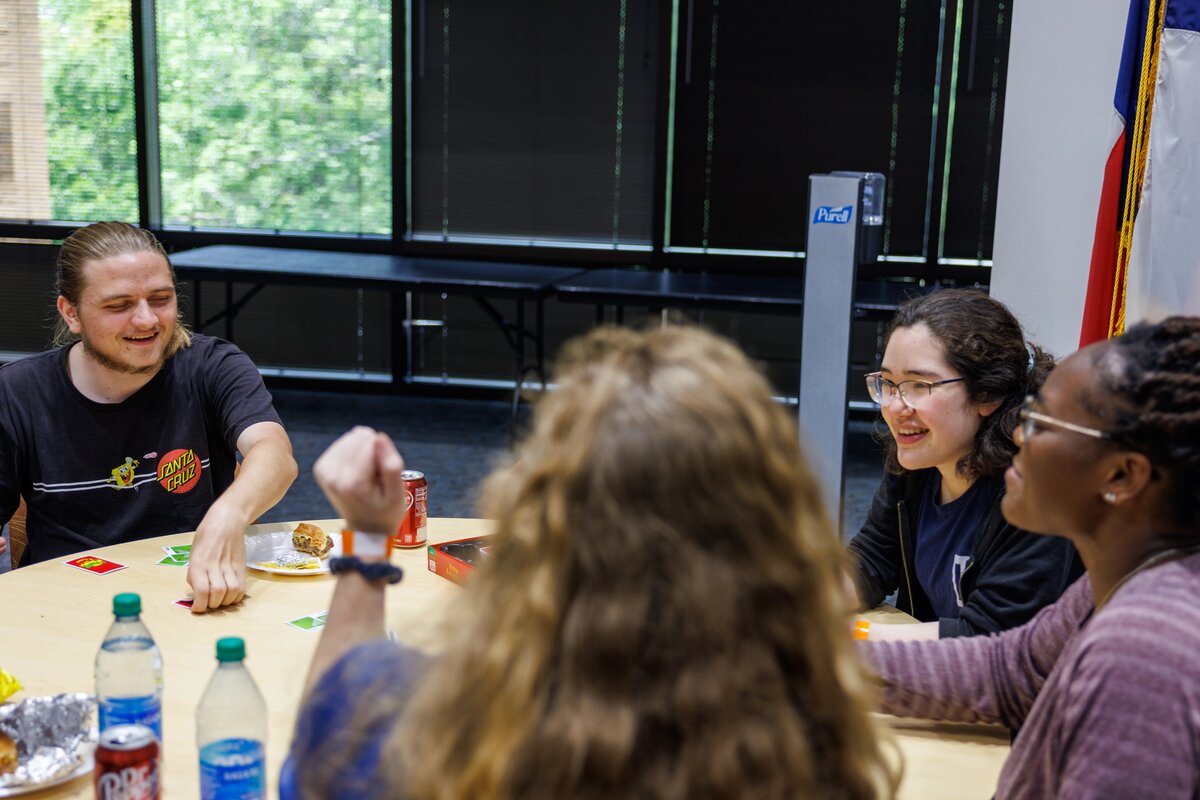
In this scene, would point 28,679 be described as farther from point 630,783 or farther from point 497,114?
point 497,114

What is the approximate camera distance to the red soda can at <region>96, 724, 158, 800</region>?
1190 millimetres

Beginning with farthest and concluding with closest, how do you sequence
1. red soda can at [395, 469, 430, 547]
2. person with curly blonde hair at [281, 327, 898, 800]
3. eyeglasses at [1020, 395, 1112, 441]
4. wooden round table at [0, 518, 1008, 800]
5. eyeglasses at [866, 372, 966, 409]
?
red soda can at [395, 469, 430, 547] → eyeglasses at [866, 372, 966, 409] → wooden round table at [0, 518, 1008, 800] → eyeglasses at [1020, 395, 1112, 441] → person with curly blonde hair at [281, 327, 898, 800]

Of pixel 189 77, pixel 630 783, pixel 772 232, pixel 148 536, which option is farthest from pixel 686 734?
pixel 189 77

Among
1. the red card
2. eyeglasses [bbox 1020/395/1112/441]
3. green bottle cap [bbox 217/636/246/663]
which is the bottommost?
the red card

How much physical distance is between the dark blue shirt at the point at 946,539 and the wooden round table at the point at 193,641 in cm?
9

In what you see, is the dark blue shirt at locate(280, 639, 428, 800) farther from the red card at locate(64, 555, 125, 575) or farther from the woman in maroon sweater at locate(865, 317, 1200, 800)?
the red card at locate(64, 555, 125, 575)

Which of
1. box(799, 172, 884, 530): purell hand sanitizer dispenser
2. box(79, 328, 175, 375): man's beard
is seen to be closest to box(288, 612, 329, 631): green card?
box(79, 328, 175, 375): man's beard

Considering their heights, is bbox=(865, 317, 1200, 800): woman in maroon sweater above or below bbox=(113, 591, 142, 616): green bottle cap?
above

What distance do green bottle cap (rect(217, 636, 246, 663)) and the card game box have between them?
2.58 feet

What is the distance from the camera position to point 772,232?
20.7ft

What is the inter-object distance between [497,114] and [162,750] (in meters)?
5.36

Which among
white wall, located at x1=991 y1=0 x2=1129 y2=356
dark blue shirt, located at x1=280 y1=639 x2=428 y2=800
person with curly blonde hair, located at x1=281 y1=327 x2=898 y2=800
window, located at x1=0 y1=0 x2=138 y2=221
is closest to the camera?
person with curly blonde hair, located at x1=281 y1=327 x2=898 y2=800

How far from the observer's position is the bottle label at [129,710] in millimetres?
1368

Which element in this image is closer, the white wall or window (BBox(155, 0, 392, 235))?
the white wall
